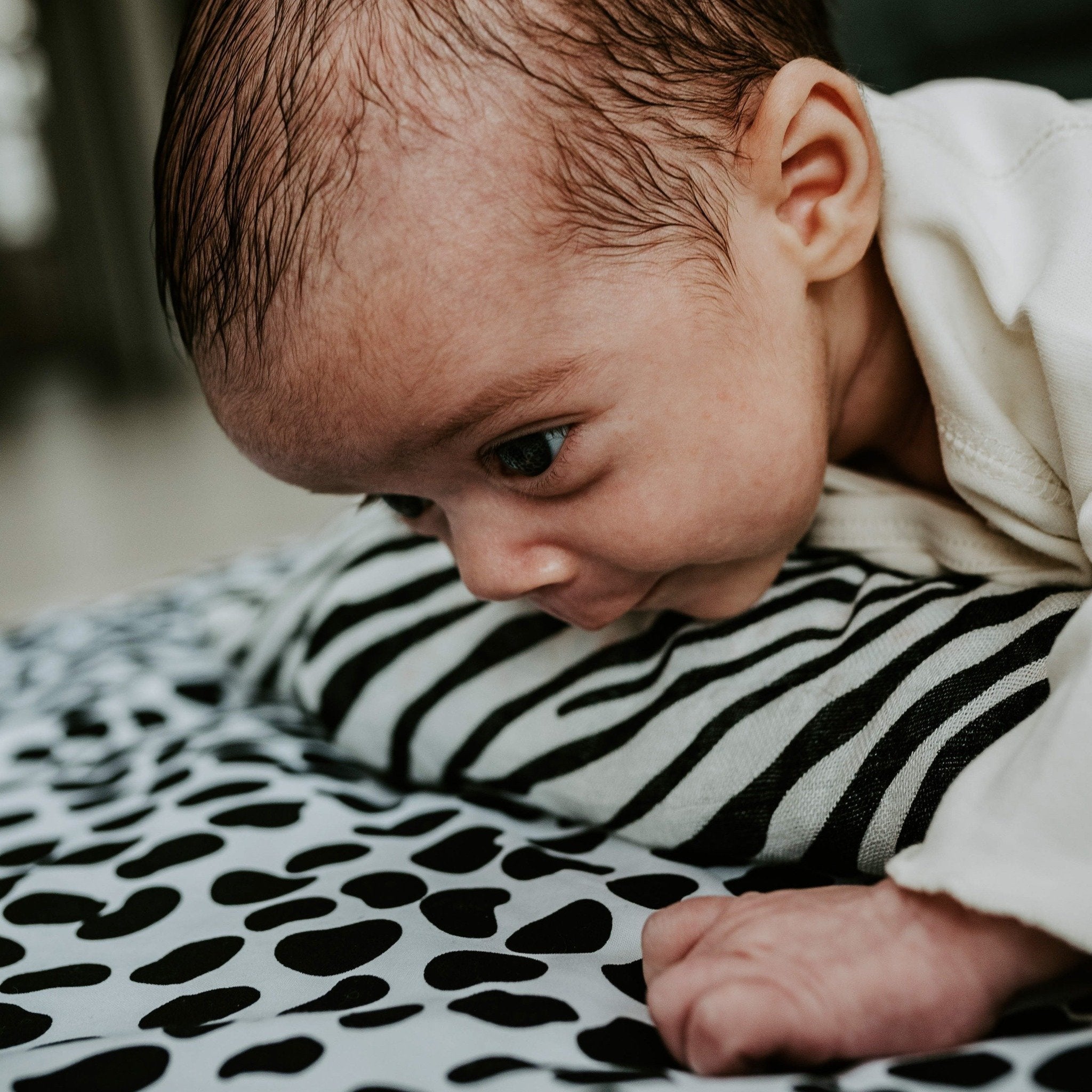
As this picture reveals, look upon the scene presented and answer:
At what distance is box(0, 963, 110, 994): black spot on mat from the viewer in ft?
2.08

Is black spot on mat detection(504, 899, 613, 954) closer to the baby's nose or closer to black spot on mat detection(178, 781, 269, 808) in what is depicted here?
the baby's nose

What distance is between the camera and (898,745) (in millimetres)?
646

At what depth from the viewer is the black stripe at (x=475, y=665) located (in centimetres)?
90

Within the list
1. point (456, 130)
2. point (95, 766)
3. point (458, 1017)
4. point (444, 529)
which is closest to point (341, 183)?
point (456, 130)

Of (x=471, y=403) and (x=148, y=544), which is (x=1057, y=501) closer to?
(x=471, y=403)

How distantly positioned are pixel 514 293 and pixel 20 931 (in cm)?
48

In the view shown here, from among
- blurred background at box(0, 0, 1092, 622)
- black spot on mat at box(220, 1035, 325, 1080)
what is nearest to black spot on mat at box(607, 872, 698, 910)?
black spot on mat at box(220, 1035, 325, 1080)

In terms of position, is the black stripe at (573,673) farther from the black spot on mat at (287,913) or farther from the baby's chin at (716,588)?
the black spot on mat at (287,913)

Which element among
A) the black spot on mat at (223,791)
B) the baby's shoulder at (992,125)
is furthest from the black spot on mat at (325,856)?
the baby's shoulder at (992,125)

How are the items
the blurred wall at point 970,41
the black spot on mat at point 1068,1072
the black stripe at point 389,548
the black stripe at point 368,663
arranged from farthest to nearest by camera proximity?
the blurred wall at point 970,41, the black stripe at point 389,548, the black stripe at point 368,663, the black spot on mat at point 1068,1072

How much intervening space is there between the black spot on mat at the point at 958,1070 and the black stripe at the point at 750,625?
0.36 meters

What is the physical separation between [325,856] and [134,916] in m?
0.12

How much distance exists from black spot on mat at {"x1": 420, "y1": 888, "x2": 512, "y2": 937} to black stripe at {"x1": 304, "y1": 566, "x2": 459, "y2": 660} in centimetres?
38

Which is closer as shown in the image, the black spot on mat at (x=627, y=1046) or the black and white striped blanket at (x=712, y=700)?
the black spot on mat at (x=627, y=1046)
